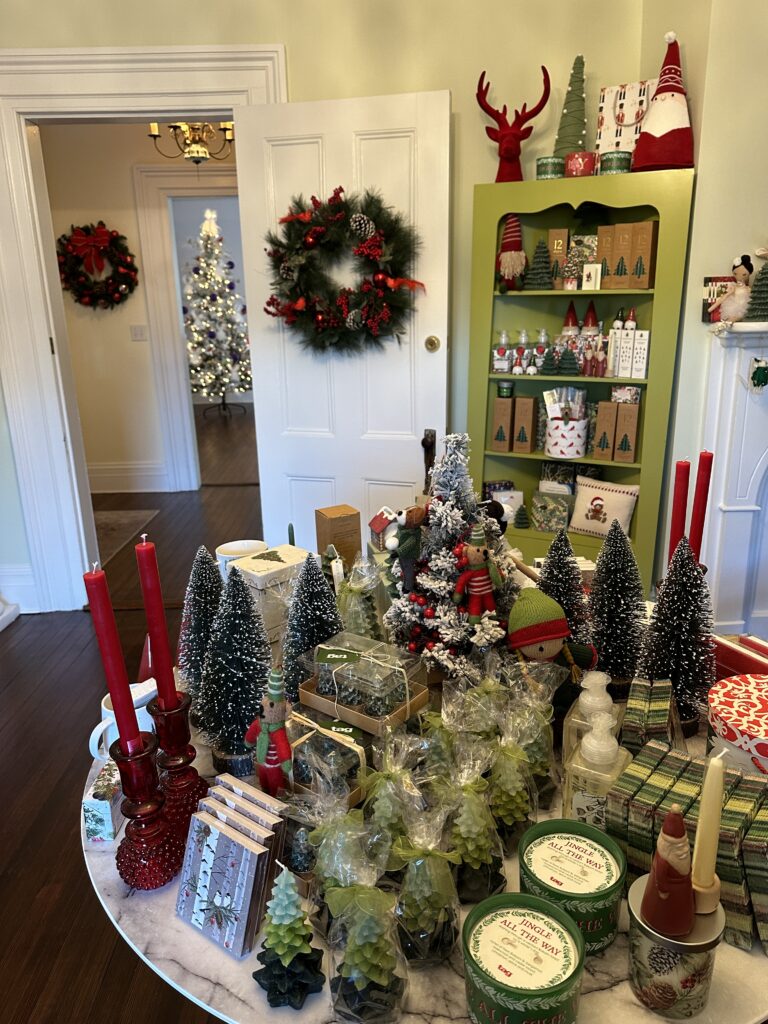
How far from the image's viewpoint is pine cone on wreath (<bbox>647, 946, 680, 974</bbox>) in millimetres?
708

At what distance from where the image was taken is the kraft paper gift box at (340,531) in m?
1.63

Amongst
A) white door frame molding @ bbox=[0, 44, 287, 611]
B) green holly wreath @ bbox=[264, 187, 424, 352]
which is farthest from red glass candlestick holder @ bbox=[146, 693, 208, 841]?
white door frame molding @ bbox=[0, 44, 287, 611]

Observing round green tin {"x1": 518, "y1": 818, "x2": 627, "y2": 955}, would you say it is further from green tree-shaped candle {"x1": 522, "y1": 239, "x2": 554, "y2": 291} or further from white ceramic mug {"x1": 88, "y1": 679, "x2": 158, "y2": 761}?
green tree-shaped candle {"x1": 522, "y1": 239, "x2": 554, "y2": 291}

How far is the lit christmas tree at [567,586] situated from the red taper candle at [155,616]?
2.11 ft

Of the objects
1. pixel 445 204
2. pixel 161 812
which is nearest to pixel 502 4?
pixel 445 204

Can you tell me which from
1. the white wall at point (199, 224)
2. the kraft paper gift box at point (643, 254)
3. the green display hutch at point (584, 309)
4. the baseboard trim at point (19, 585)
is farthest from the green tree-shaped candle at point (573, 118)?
the white wall at point (199, 224)

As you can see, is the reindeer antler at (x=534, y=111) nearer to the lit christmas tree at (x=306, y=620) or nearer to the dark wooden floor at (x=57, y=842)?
the lit christmas tree at (x=306, y=620)

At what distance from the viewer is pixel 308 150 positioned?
112 inches

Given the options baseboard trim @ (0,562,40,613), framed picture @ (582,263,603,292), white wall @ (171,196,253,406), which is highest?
white wall @ (171,196,253,406)

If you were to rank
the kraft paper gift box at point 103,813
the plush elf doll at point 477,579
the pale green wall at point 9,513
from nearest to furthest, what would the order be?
the kraft paper gift box at point 103,813 → the plush elf doll at point 477,579 → the pale green wall at point 9,513

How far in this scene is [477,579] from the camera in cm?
112

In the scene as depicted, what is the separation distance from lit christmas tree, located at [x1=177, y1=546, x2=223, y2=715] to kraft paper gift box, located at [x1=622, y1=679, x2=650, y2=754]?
2.24ft

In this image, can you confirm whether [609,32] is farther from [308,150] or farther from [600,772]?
[600,772]

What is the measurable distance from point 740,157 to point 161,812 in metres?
2.67
